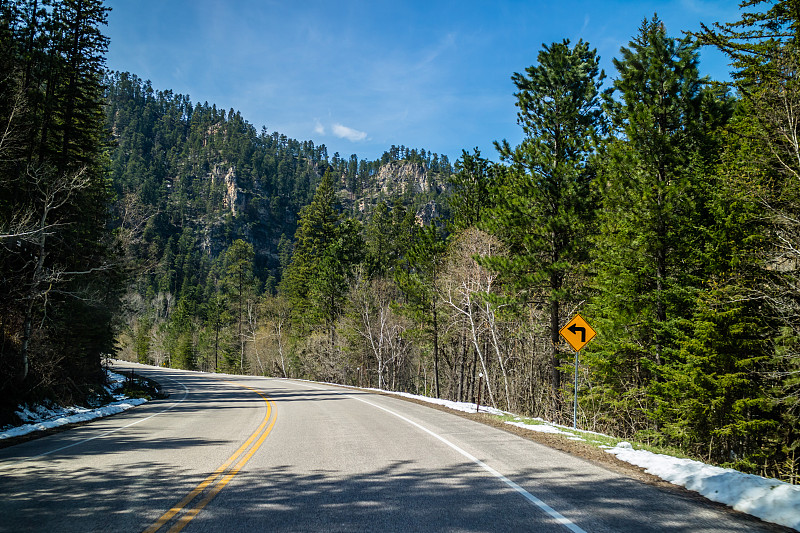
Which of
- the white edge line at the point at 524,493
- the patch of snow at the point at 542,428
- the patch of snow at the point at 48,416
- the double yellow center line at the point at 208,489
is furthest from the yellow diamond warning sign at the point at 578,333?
the patch of snow at the point at 48,416

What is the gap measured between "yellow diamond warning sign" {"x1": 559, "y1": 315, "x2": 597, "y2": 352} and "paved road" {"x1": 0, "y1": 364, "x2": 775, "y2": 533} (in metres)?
3.49

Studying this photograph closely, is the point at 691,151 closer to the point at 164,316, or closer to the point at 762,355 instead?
the point at 762,355

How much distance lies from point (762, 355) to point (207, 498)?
50.1ft

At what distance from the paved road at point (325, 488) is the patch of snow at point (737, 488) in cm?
31

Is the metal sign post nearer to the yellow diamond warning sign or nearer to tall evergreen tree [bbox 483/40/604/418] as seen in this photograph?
the yellow diamond warning sign

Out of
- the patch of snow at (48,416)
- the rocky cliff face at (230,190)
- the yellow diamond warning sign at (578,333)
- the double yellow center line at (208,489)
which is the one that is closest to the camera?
the double yellow center line at (208,489)

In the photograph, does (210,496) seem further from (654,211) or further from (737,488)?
(654,211)

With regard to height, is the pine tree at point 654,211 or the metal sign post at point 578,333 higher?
the pine tree at point 654,211

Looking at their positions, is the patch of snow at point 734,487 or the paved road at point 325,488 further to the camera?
the patch of snow at point 734,487

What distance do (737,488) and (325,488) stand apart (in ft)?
16.0

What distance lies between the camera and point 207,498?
5172 millimetres

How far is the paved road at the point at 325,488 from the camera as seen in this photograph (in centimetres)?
439

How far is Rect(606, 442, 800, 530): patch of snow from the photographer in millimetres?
4535

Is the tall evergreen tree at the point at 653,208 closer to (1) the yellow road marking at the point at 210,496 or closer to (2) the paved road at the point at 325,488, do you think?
→ (2) the paved road at the point at 325,488
